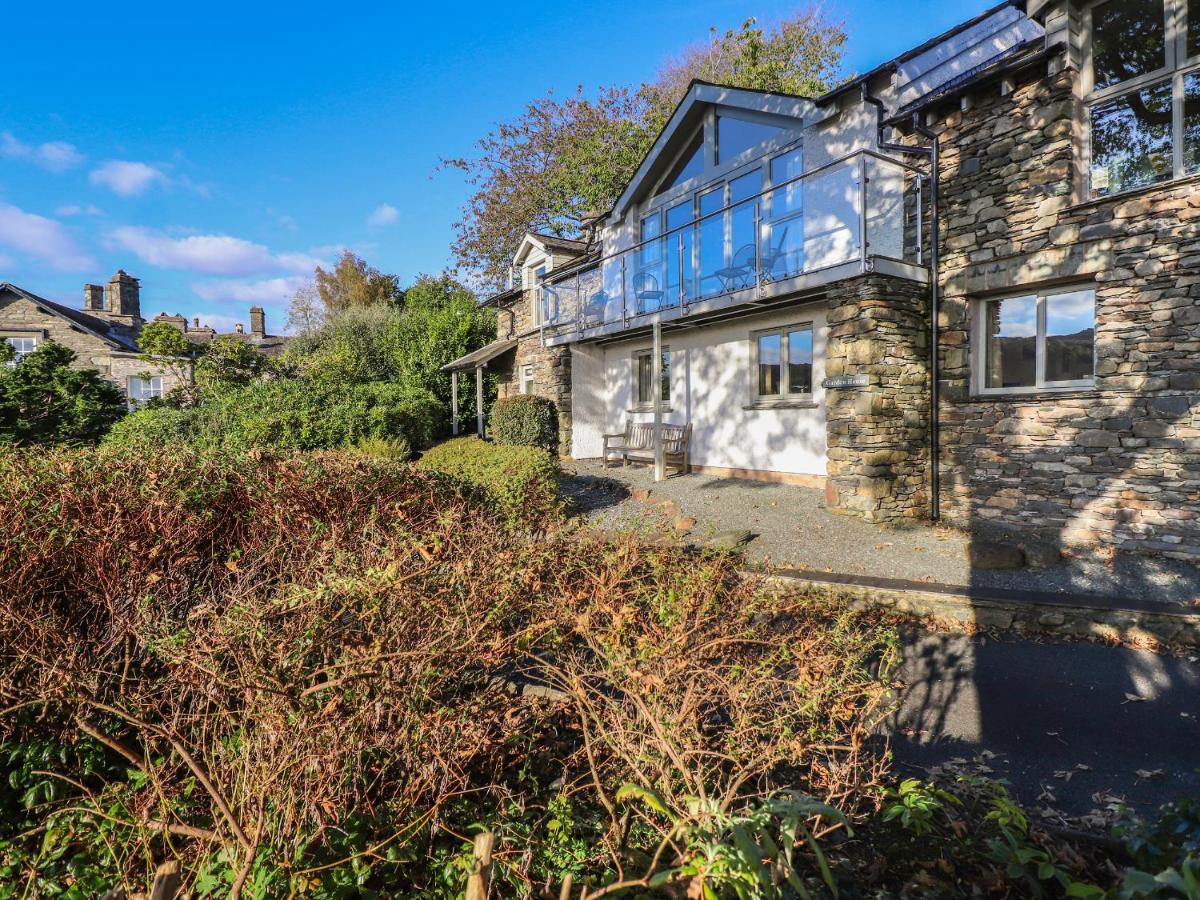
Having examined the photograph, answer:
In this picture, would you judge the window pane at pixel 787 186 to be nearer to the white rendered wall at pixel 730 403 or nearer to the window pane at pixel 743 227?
the window pane at pixel 743 227

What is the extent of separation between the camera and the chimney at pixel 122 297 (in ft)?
115

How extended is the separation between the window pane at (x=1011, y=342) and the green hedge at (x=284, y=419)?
10.6m

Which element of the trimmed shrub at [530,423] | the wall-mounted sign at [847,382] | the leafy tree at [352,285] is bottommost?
the trimmed shrub at [530,423]

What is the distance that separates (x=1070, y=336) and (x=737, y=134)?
7.17m

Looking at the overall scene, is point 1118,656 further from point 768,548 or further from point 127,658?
point 127,658

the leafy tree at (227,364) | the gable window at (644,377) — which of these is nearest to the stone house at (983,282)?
the gable window at (644,377)

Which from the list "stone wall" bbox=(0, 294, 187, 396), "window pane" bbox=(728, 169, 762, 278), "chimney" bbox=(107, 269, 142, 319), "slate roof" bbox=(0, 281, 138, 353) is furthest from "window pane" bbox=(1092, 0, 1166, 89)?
"chimney" bbox=(107, 269, 142, 319)

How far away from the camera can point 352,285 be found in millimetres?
37094

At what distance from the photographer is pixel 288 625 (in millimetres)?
2229

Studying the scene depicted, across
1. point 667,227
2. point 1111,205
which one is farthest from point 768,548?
point 667,227

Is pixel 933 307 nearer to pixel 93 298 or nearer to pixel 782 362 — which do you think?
pixel 782 362

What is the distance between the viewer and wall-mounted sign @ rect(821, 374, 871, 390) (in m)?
8.94

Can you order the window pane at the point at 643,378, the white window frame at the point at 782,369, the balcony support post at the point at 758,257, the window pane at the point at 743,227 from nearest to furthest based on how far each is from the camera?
the balcony support post at the point at 758,257
the white window frame at the point at 782,369
the window pane at the point at 743,227
the window pane at the point at 643,378

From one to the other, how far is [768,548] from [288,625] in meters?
6.46
